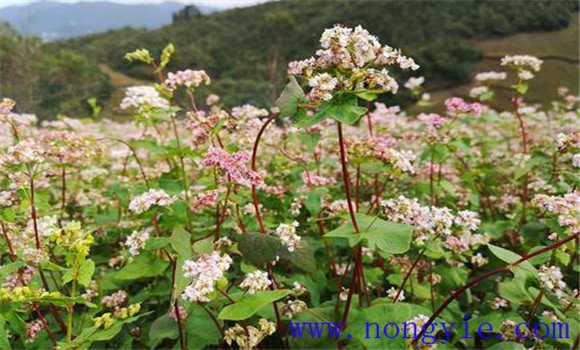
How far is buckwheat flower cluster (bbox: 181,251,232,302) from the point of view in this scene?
1852mm

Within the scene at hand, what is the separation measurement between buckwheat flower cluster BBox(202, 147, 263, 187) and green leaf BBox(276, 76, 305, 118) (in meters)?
0.36

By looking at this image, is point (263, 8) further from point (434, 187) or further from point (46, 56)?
point (434, 187)

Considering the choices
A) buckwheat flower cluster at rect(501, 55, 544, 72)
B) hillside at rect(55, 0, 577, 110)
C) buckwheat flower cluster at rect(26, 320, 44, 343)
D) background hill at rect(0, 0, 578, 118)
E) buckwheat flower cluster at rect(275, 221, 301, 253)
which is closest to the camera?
buckwheat flower cluster at rect(275, 221, 301, 253)

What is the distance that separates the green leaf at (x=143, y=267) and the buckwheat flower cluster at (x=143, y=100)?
1281 mm

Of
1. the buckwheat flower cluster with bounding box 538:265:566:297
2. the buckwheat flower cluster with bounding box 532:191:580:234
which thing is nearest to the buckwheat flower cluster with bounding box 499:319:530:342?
the buckwheat flower cluster with bounding box 538:265:566:297

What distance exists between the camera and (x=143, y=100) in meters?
3.63

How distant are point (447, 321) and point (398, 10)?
1455 inches

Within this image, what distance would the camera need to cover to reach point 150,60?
10.2ft

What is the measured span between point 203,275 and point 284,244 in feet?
1.48

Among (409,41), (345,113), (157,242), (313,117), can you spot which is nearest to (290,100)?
(313,117)

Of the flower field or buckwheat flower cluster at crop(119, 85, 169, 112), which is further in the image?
buckwheat flower cluster at crop(119, 85, 169, 112)

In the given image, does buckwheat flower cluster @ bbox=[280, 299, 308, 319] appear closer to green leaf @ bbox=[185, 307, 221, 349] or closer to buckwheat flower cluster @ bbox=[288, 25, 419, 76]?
green leaf @ bbox=[185, 307, 221, 349]

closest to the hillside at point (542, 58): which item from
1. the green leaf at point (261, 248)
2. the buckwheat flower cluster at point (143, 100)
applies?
the buckwheat flower cluster at point (143, 100)

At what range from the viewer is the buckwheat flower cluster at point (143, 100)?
A: 359 cm
